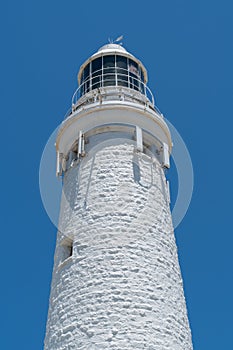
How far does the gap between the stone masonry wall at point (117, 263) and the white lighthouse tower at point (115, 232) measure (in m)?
0.02

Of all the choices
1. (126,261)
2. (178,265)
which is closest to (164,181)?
(178,265)

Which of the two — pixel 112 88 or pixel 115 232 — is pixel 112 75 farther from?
pixel 115 232

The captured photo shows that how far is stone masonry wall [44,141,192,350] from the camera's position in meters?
10.1

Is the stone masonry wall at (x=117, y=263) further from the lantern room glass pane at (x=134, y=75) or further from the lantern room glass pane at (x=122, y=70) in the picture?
the lantern room glass pane at (x=134, y=75)

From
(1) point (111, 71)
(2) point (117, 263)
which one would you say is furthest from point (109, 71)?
(2) point (117, 263)

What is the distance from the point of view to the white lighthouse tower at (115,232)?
10188 mm

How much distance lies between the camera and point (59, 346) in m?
10.3

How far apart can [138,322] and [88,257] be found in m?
1.99

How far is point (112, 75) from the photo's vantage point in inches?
627

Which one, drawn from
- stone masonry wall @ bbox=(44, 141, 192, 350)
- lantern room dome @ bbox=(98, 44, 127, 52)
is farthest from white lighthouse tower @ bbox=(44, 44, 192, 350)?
lantern room dome @ bbox=(98, 44, 127, 52)

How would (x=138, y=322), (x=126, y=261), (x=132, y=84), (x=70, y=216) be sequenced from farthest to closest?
1. (x=132, y=84)
2. (x=70, y=216)
3. (x=126, y=261)
4. (x=138, y=322)

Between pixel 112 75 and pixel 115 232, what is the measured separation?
643 cm

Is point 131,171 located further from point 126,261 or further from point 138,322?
point 138,322

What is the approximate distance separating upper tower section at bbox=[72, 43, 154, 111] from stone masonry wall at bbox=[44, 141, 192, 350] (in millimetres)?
2482
